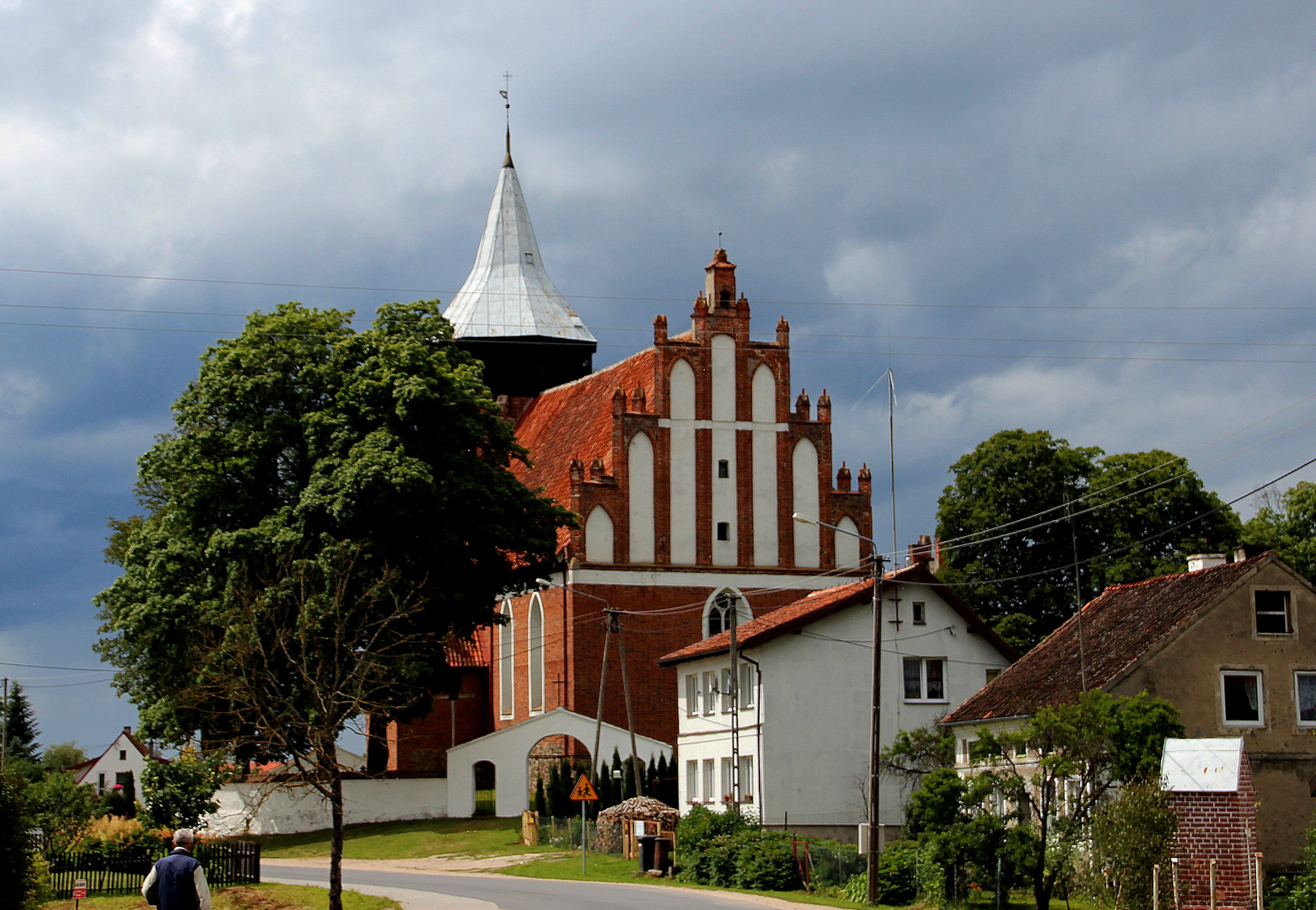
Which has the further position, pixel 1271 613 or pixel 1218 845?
pixel 1271 613

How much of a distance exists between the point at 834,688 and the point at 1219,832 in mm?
18612

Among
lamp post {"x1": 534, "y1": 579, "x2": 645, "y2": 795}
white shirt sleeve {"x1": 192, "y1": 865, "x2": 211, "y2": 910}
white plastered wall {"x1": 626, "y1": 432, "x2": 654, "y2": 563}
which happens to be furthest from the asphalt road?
white plastered wall {"x1": 626, "y1": 432, "x2": 654, "y2": 563}

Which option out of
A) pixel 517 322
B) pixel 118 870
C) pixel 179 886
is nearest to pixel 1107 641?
pixel 118 870

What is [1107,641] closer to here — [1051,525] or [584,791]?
[584,791]

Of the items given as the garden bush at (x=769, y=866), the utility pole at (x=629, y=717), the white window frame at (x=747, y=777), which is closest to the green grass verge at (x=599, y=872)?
the garden bush at (x=769, y=866)

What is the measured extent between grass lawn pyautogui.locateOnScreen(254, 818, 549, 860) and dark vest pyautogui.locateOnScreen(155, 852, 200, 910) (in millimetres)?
27494

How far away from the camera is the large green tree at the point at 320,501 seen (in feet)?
143

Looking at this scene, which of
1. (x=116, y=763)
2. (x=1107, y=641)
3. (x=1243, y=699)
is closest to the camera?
(x=1243, y=699)

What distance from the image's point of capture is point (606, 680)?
53.2 metres

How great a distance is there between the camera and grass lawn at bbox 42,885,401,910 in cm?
2794

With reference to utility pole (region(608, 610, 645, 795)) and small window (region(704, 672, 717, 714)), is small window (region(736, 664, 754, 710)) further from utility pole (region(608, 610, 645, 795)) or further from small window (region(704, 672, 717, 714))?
utility pole (region(608, 610, 645, 795))

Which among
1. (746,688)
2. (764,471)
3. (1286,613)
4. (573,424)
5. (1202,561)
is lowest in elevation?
(746,688)

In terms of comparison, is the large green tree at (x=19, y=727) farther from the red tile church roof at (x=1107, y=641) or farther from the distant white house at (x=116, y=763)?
the red tile church roof at (x=1107, y=641)

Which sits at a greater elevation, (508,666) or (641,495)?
(641,495)
